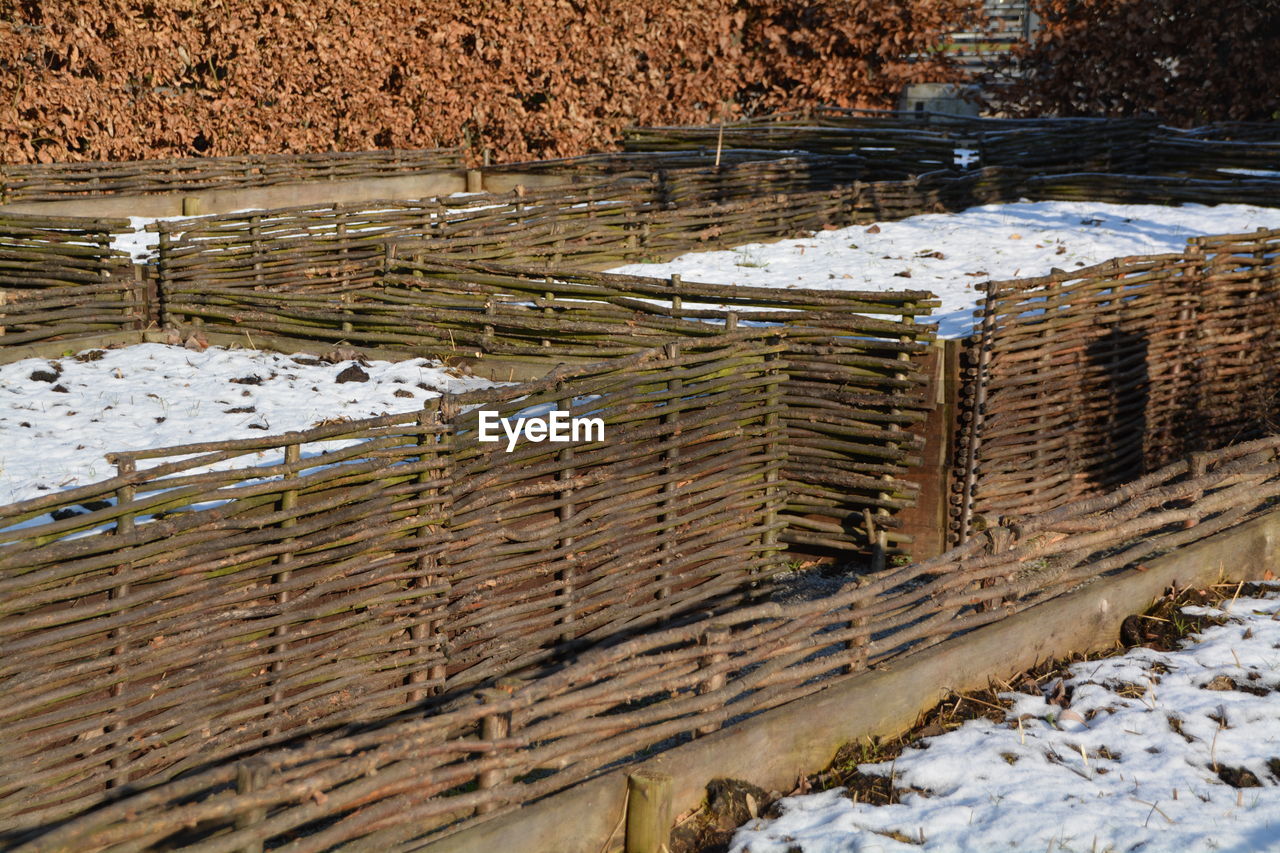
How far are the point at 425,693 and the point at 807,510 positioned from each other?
398cm

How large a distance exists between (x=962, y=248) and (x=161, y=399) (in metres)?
8.98

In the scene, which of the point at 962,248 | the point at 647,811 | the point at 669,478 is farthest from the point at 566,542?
the point at 962,248

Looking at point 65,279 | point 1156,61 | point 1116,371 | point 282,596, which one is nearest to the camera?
point 282,596

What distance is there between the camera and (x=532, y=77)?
20.2 meters

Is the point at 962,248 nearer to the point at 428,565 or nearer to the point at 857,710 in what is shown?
the point at 428,565

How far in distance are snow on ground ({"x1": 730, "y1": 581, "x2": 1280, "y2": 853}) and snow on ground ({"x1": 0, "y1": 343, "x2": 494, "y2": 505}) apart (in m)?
4.02

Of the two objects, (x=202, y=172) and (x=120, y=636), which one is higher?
(x=202, y=172)

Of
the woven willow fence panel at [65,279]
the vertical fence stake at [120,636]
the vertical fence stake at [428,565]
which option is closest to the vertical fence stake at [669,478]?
the vertical fence stake at [428,565]

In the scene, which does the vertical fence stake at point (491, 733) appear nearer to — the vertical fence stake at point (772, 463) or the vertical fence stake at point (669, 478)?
the vertical fence stake at point (669, 478)

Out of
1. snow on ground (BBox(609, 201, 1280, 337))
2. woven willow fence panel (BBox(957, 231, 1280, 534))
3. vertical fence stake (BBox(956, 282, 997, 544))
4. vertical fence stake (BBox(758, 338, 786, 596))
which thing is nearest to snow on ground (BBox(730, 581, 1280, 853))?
vertical fence stake (BBox(758, 338, 786, 596))

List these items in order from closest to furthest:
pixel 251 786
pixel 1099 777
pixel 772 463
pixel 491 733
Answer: pixel 251 786, pixel 491 733, pixel 1099 777, pixel 772 463

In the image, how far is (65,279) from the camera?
34.9 ft

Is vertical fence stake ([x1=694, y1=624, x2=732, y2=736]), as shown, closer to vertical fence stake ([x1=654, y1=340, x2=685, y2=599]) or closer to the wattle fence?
the wattle fence

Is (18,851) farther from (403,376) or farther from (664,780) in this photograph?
(403,376)
